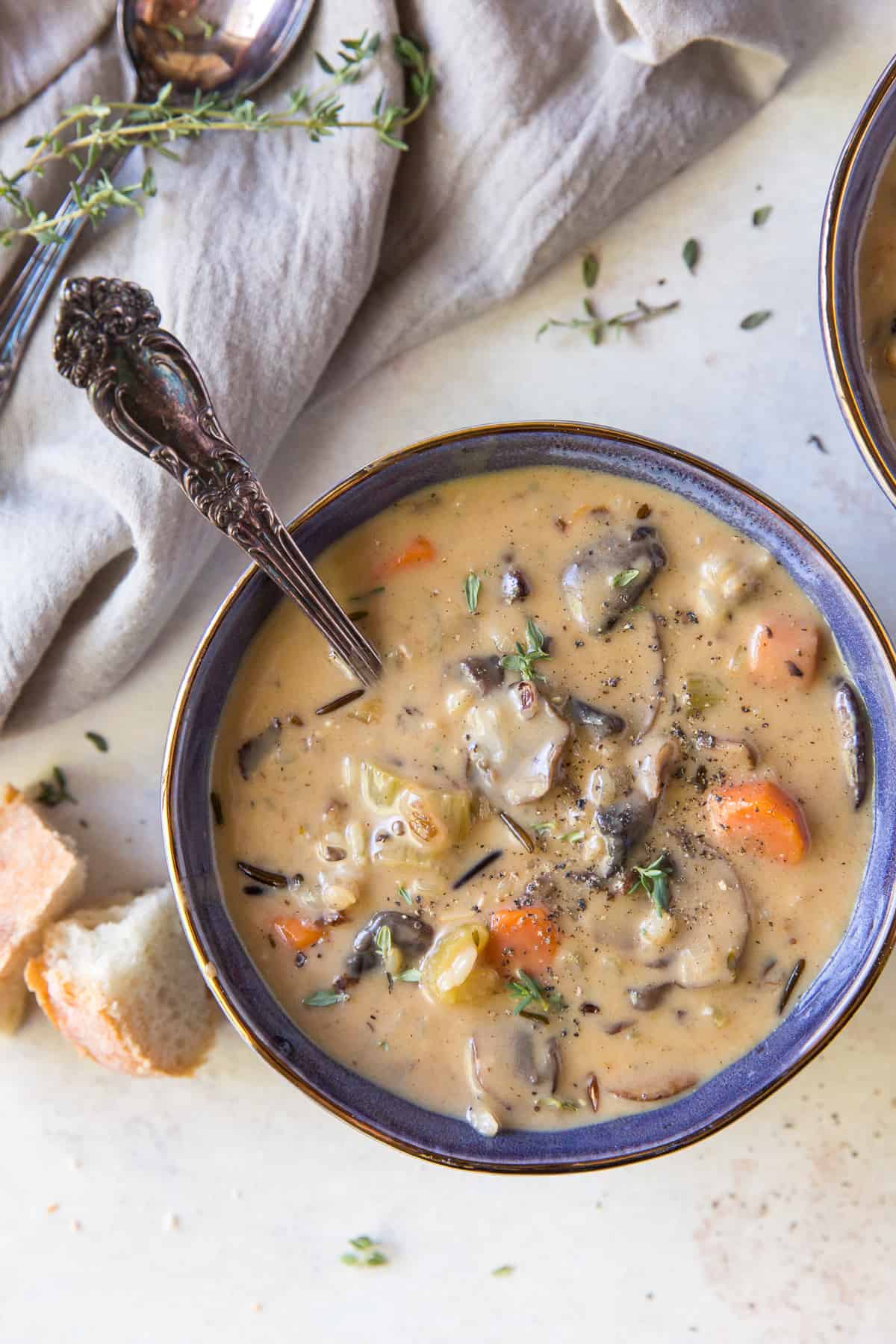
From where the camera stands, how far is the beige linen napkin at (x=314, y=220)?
2.57 meters

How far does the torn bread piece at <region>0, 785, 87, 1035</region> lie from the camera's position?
108 inches

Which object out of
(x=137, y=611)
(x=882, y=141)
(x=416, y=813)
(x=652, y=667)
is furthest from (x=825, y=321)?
(x=137, y=611)

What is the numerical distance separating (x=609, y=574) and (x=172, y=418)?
0.86 metres

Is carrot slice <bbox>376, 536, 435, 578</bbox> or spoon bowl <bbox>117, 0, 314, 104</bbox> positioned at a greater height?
spoon bowl <bbox>117, 0, 314, 104</bbox>

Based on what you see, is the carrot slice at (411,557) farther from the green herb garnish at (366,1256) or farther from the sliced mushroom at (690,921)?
the green herb garnish at (366,1256)

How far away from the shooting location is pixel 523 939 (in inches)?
94.5

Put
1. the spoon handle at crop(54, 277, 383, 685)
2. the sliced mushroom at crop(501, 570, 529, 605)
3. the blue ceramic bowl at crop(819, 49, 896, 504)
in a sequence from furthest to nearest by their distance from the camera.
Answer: the sliced mushroom at crop(501, 570, 529, 605) < the blue ceramic bowl at crop(819, 49, 896, 504) < the spoon handle at crop(54, 277, 383, 685)

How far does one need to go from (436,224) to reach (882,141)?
3.07 feet

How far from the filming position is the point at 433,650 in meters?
2.41

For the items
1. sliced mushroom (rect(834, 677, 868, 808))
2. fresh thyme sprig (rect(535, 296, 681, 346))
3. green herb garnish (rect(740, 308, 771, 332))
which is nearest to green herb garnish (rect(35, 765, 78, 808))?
fresh thyme sprig (rect(535, 296, 681, 346))

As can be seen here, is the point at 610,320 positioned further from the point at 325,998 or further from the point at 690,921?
the point at 325,998

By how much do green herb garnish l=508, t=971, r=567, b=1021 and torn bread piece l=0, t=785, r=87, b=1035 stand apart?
1.05m

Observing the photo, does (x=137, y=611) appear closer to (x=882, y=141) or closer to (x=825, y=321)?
(x=825, y=321)

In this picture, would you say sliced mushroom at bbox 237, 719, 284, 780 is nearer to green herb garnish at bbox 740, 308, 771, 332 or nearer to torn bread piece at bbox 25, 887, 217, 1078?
torn bread piece at bbox 25, 887, 217, 1078
